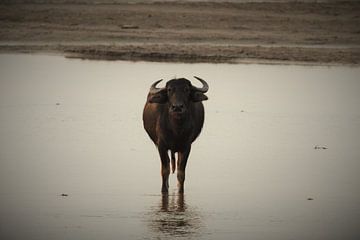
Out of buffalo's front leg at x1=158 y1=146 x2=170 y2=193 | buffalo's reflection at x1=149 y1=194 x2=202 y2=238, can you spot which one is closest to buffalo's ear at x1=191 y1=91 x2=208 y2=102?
buffalo's front leg at x1=158 y1=146 x2=170 y2=193

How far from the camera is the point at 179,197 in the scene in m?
12.1

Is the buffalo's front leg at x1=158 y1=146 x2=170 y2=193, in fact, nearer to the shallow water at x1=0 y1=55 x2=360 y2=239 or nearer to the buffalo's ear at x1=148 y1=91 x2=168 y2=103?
the shallow water at x1=0 y1=55 x2=360 y2=239

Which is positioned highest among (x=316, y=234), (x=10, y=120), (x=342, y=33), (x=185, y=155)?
(x=342, y=33)

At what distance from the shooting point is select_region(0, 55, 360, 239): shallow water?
10.6 m

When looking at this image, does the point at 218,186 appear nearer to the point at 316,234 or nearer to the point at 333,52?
the point at 316,234

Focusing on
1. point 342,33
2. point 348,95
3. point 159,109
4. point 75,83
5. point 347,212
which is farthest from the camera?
point 342,33

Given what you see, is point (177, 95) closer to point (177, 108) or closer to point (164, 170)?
point (177, 108)

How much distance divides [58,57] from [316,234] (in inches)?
803

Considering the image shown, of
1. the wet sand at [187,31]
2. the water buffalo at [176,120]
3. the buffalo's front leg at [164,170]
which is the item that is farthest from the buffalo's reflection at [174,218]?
the wet sand at [187,31]

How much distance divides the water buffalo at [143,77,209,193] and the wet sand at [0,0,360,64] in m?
16.8

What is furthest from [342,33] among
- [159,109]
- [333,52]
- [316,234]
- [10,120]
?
[316,234]

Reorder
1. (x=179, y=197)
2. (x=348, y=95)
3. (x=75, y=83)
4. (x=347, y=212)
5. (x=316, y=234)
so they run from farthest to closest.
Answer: (x=75, y=83) < (x=348, y=95) < (x=179, y=197) < (x=347, y=212) < (x=316, y=234)

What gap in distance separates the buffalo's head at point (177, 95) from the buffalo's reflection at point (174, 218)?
1.07 meters

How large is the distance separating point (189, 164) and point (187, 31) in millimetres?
22648
